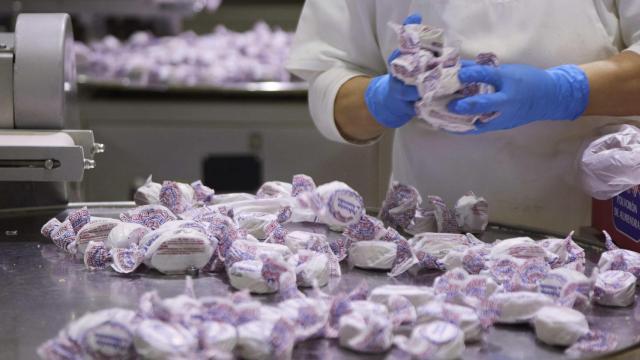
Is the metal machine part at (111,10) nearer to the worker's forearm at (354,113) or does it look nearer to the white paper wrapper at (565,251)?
the worker's forearm at (354,113)

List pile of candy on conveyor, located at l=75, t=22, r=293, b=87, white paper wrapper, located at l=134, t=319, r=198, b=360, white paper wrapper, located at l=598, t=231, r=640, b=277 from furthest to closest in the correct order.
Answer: pile of candy on conveyor, located at l=75, t=22, r=293, b=87
white paper wrapper, located at l=598, t=231, r=640, b=277
white paper wrapper, located at l=134, t=319, r=198, b=360

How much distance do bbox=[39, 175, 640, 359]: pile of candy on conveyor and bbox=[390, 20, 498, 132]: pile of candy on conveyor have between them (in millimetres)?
223

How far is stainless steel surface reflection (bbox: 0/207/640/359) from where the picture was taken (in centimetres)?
125

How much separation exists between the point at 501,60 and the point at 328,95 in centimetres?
39

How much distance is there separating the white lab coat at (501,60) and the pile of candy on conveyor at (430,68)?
0.37 metres

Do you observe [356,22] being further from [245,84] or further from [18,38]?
[245,84]

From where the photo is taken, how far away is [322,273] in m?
1.50

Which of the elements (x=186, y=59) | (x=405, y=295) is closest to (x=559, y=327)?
(x=405, y=295)

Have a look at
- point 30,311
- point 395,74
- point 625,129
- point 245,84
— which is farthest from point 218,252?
point 245,84

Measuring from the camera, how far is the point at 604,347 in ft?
4.05

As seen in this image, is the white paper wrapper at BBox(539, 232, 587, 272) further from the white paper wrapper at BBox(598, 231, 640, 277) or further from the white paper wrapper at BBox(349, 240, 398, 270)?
the white paper wrapper at BBox(349, 240, 398, 270)

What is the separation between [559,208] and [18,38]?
1199mm

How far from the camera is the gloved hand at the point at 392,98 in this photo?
5.64 ft

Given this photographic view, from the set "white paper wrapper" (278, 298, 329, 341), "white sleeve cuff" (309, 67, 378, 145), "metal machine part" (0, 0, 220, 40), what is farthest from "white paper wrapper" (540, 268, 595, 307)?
"metal machine part" (0, 0, 220, 40)
